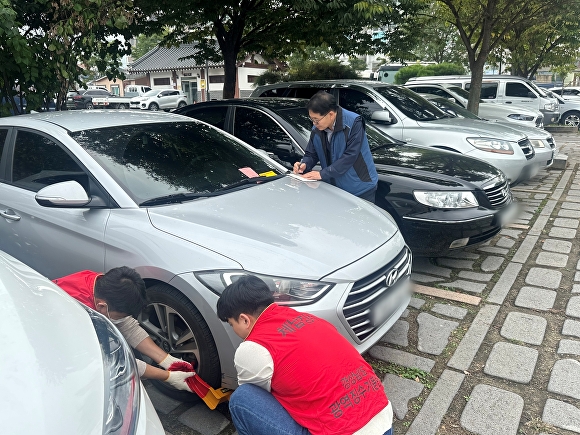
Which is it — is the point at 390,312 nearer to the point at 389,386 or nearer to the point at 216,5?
the point at 389,386

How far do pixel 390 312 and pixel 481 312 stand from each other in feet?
4.06

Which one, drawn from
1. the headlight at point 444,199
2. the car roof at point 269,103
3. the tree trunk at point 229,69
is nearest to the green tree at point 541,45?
the tree trunk at point 229,69

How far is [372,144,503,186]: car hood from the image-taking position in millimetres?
4332

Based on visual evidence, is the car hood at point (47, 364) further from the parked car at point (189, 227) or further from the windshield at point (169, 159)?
the windshield at point (169, 159)

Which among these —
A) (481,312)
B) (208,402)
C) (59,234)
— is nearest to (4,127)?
(59,234)

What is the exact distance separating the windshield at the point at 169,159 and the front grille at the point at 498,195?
195 centimetres

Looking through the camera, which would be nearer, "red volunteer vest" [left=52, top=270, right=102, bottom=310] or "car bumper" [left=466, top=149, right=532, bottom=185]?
"red volunteer vest" [left=52, top=270, right=102, bottom=310]

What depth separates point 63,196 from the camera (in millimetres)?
2646

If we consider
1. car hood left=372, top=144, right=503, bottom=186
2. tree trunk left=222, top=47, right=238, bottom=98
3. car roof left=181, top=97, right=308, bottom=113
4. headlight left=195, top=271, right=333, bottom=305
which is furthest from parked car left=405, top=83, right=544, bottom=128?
headlight left=195, top=271, right=333, bottom=305

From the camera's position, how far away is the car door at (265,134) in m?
4.70

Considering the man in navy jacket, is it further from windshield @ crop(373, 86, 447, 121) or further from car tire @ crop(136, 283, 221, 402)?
windshield @ crop(373, 86, 447, 121)

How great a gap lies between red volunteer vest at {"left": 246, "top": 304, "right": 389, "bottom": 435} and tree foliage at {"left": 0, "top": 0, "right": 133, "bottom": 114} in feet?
16.3

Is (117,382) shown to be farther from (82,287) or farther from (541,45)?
(541,45)

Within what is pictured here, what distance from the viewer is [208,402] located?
2477 millimetres
